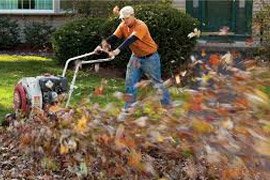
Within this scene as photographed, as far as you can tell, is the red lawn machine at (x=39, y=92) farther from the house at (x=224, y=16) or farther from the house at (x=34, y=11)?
the house at (x=34, y=11)

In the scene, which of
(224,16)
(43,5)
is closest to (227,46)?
(224,16)

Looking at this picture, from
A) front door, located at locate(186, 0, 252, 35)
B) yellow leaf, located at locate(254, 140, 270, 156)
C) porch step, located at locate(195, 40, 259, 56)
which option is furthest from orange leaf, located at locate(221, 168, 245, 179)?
front door, located at locate(186, 0, 252, 35)

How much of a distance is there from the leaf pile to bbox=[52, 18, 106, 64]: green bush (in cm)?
812

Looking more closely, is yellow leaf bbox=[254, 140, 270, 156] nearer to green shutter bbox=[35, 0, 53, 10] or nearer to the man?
the man

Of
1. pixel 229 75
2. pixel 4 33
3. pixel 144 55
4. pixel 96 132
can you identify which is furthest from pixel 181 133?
pixel 4 33

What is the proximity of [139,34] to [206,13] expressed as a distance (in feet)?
34.0

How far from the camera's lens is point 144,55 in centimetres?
981

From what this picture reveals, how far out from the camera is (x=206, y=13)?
1947 cm

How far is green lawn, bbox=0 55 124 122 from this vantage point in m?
10.7

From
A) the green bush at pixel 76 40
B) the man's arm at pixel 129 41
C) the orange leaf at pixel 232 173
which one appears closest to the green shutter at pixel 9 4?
the green bush at pixel 76 40

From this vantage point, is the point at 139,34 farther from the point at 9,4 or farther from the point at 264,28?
the point at 9,4

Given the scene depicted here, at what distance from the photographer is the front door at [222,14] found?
19.2 meters

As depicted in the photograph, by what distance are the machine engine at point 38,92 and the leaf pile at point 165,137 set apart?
1042mm

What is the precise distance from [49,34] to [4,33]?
1150mm
